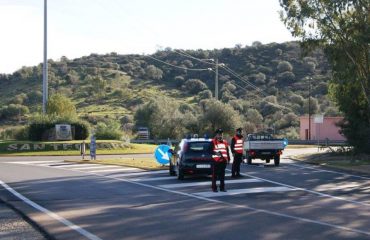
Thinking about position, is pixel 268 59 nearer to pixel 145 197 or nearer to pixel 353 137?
pixel 353 137

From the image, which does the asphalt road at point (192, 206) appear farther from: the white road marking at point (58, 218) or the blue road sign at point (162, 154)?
the blue road sign at point (162, 154)

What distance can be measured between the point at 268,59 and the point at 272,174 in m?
87.2

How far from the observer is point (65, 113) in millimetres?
53781

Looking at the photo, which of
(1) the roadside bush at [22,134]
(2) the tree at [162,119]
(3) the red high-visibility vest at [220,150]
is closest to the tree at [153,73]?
(2) the tree at [162,119]

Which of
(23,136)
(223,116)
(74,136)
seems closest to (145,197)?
(74,136)

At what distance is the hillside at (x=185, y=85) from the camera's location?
278ft

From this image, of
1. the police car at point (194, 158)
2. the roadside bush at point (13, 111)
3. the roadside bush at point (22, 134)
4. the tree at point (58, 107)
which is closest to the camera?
the police car at point (194, 158)

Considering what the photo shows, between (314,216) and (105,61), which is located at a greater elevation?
(105,61)

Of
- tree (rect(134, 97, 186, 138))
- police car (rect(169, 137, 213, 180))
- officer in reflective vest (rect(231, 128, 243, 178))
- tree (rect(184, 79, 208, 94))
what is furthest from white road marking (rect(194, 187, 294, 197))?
tree (rect(184, 79, 208, 94))

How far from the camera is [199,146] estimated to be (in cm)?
2147

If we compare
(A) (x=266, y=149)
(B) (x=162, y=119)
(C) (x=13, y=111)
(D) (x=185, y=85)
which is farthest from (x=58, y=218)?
(D) (x=185, y=85)

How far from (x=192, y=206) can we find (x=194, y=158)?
7.33 m

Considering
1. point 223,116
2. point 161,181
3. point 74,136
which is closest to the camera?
point 161,181

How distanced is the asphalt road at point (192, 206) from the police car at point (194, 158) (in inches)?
16.6
